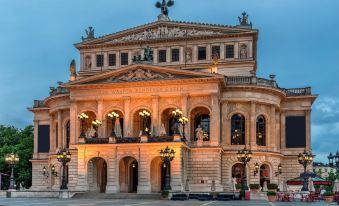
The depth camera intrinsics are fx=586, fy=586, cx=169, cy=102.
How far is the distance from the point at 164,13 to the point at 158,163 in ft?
80.9

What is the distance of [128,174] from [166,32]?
67.8ft

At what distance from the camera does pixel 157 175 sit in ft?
220

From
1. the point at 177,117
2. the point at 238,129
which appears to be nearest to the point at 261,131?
the point at 238,129

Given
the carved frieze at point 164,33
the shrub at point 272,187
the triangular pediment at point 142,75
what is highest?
the carved frieze at point 164,33

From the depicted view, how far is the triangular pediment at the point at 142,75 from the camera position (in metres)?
67.9

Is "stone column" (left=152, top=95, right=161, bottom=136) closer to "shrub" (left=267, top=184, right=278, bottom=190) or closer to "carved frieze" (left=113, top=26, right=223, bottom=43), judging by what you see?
"carved frieze" (left=113, top=26, right=223, bottom=43)

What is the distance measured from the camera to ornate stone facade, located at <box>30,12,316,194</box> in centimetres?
6606

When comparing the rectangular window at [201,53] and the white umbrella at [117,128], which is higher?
the rectangular window at [201,53]

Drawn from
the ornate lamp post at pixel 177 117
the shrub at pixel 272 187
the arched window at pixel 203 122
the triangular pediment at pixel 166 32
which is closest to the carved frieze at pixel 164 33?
the triangular pediment at pixel 166 32

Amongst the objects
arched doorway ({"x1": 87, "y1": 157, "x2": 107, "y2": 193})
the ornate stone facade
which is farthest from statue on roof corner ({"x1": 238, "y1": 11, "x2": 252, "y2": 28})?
arched doorway ({"x1": 87, "y1": 157, "x2": 107, "y2": 193})

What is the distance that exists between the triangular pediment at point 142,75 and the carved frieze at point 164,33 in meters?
10.3

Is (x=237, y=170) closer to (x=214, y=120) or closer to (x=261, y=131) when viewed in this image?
(x=261, y=131)

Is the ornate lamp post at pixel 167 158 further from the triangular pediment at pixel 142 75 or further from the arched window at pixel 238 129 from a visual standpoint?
the arched window at pixel 238 129

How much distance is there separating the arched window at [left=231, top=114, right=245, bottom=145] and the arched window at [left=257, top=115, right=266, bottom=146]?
2.13 m
